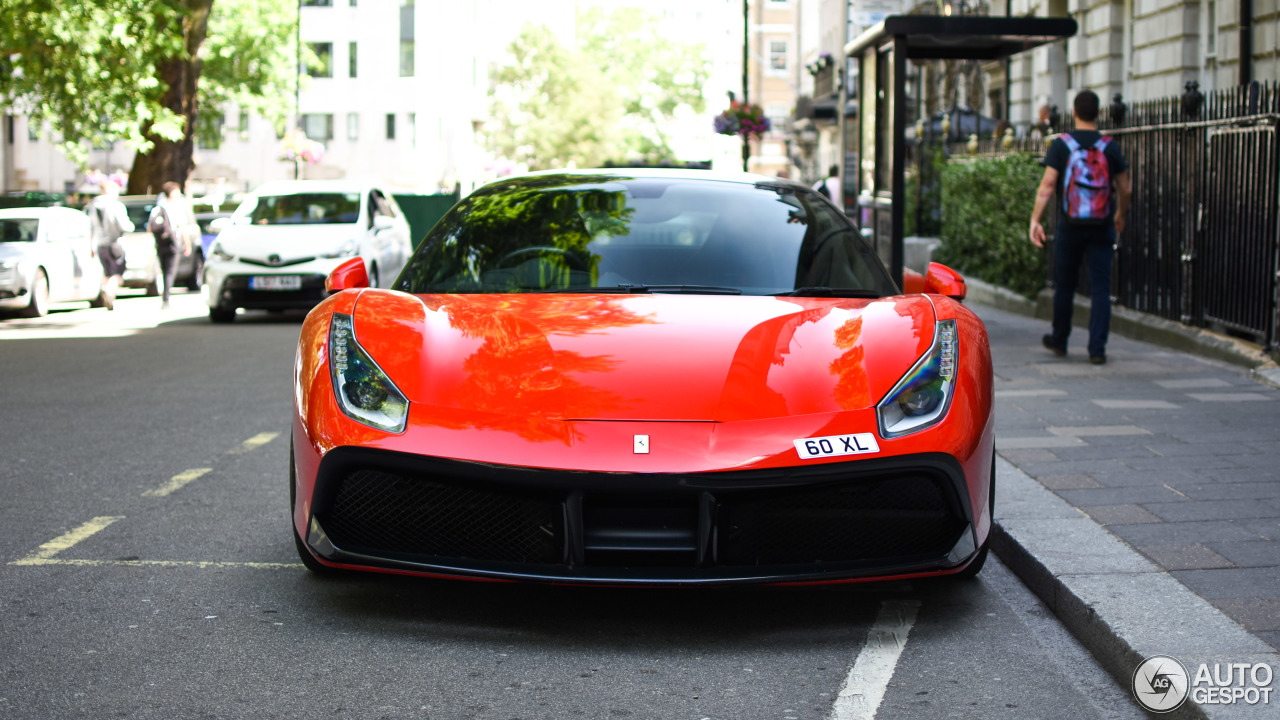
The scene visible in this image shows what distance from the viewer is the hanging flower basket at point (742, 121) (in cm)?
3309

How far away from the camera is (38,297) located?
58.2 feet

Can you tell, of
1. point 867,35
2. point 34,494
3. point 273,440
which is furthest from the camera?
point 867,35

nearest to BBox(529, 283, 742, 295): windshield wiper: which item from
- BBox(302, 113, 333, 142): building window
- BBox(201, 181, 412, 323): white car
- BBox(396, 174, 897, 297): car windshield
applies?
BBox(396, 174, 897, 297): car windshield

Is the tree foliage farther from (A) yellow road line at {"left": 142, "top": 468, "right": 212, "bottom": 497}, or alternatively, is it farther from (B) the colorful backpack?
(A) yellow road line at {"left": 142, "top": 468, "right": 212, "bottom": 497}

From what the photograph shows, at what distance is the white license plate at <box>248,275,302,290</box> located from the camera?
634 inches

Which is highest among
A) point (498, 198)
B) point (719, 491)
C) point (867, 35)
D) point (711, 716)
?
point (867, 35)

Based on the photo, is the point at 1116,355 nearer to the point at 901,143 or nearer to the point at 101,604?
the point at 901,143

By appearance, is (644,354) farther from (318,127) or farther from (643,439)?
(318,127)

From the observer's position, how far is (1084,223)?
32.0ft

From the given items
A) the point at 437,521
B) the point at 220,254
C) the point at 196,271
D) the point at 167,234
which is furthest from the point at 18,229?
the point at 437,521

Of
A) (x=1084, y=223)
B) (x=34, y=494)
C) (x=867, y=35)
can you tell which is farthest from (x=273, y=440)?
(x=867, y=35)

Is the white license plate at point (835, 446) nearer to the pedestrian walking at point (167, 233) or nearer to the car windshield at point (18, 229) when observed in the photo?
the car windshield at point (18, 229)

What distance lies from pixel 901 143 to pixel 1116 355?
2509 mm

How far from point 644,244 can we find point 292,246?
11972 millimetres
